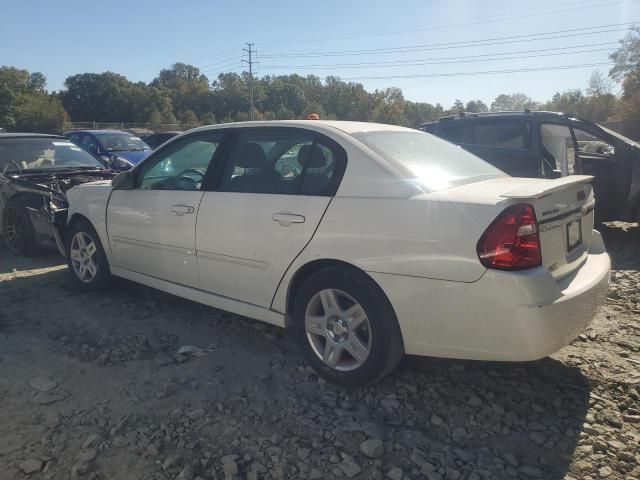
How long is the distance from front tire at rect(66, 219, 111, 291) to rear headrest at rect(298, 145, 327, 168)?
247cm

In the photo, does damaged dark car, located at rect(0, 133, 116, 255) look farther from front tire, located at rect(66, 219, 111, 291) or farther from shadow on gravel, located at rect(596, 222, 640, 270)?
shadow on gravel, located at rect(596, 222, 640, 270)

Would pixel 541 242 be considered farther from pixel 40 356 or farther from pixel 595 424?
pixel 40 356

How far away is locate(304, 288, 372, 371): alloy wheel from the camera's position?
302cm

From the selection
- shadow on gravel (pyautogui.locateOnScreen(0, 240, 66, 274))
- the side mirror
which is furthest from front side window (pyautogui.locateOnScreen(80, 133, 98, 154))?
the side mirror

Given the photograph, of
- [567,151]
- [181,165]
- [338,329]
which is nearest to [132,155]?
[181,165]

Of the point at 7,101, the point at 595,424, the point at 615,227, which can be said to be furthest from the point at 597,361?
the point at 7,101

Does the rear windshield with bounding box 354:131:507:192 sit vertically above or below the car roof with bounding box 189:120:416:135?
below

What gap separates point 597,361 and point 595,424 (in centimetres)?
79

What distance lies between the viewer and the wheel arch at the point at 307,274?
2.94m

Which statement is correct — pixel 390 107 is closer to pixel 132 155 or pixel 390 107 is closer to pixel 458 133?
pixel 132 155

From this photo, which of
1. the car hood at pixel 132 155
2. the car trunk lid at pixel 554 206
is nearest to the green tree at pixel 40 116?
the car hood at pixel 132 155

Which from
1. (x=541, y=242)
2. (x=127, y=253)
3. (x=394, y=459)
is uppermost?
(x=541, y=242)

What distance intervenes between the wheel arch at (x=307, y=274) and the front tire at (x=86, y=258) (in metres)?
2.31

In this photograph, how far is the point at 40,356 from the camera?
3.62m
